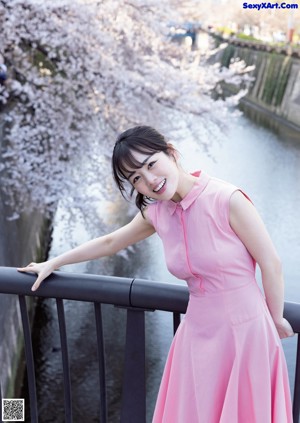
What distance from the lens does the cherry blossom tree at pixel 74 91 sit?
7.48 meters

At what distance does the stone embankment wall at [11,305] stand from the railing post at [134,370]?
440 centimetres

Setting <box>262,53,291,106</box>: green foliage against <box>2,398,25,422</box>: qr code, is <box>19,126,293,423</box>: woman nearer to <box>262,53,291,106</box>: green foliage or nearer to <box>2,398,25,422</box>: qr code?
<box>2,398,25,422</box>: qr code

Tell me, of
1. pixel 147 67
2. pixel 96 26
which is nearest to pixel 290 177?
pixel 147 67

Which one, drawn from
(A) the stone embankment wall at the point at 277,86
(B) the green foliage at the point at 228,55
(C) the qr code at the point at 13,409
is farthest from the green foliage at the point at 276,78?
(C) the qr code at the point at 13,409

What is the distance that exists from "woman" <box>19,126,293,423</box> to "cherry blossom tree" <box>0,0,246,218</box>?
18.3 ft

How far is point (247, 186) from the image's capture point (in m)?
14.3

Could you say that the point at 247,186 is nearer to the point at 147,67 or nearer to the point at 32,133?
the point at 147,67

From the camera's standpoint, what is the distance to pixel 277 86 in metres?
26.8

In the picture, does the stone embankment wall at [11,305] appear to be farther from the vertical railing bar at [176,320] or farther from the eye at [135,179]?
the eye at [135,179]

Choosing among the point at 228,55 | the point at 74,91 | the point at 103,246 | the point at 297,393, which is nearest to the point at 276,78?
the point at 228,55

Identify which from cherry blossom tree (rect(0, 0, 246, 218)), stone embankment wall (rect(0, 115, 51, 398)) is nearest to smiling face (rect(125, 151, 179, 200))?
stone embankment wall (rect(0, 115, 51, 398))

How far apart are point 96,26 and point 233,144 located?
11.8m

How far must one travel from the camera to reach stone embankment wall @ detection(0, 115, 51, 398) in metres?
6.56

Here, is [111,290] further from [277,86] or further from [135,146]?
[277,86]
